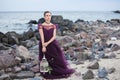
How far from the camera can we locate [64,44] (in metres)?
15.0

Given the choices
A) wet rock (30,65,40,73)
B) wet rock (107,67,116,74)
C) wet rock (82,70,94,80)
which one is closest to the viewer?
wet rock (82,70,94,80)

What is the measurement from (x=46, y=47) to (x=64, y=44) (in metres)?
6.82

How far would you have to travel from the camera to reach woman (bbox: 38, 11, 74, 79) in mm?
8170

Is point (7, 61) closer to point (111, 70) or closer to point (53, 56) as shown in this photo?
point (53, 56)

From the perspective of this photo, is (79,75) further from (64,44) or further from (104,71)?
(64,44)

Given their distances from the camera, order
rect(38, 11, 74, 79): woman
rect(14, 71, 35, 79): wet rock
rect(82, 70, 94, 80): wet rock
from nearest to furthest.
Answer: rect(38, 11, 74, 79): woman, rect(82, 70, 94, 80): wet rock, rect(14, 71, 35, 79): wet rock

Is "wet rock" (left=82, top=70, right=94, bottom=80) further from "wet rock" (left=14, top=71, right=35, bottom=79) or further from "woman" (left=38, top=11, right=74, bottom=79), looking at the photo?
"wet rock" (left=14, top=71, right=35, bottom=79)

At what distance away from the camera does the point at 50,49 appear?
8281 mm

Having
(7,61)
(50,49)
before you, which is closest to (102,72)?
(50,49)

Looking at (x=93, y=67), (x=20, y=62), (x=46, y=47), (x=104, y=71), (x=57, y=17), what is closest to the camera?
(x=46, y=47)

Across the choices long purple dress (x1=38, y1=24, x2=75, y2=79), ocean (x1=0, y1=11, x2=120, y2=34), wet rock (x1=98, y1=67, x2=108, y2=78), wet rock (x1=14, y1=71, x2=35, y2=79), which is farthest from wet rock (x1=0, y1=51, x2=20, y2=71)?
ocean (x1=0, y1=11, x2=120, y2=34)

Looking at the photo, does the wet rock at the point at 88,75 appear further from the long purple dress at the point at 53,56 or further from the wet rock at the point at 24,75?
the wet rock at the point at 24,75

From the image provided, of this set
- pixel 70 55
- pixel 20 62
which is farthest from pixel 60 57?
pixel 70 55

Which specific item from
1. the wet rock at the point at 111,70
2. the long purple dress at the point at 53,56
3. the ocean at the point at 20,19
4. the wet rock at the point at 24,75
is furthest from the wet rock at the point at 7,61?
the ocean at the point at 20,19
